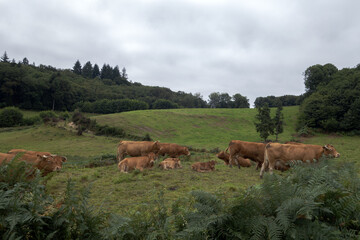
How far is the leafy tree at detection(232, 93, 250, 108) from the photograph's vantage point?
115875 millimetres

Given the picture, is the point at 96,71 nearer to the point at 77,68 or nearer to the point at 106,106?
the point at 77,68

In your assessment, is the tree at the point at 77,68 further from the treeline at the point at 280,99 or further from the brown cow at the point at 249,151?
the brown cow at the point at 249,151

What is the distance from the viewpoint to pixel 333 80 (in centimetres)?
6544

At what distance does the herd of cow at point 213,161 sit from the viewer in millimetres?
10750

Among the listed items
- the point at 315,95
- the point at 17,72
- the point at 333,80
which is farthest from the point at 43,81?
the point at 333,80

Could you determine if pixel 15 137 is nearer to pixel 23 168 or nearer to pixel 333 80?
pixel 23 168

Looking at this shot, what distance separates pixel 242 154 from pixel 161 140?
33.7 meters

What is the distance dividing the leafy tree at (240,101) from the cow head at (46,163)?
11210 cm

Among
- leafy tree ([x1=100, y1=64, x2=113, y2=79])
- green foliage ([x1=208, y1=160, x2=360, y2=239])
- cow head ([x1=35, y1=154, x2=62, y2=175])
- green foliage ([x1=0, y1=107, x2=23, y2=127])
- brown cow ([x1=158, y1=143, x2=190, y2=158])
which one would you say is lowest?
green foliage ([x1=0, y1=107, x2=23, y2=127])

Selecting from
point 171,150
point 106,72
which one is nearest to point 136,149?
point 171,150

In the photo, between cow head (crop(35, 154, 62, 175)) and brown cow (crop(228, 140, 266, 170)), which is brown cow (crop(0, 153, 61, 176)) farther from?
brown cow (crop(228, 140, 266, 170))

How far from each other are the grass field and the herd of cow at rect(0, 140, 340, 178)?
0.74 m

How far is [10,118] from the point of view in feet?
208

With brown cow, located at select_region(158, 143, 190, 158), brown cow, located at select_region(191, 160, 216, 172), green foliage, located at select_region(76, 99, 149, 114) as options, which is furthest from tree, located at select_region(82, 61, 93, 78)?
brown cow, located at select_region(191, 160, 216, 172)
